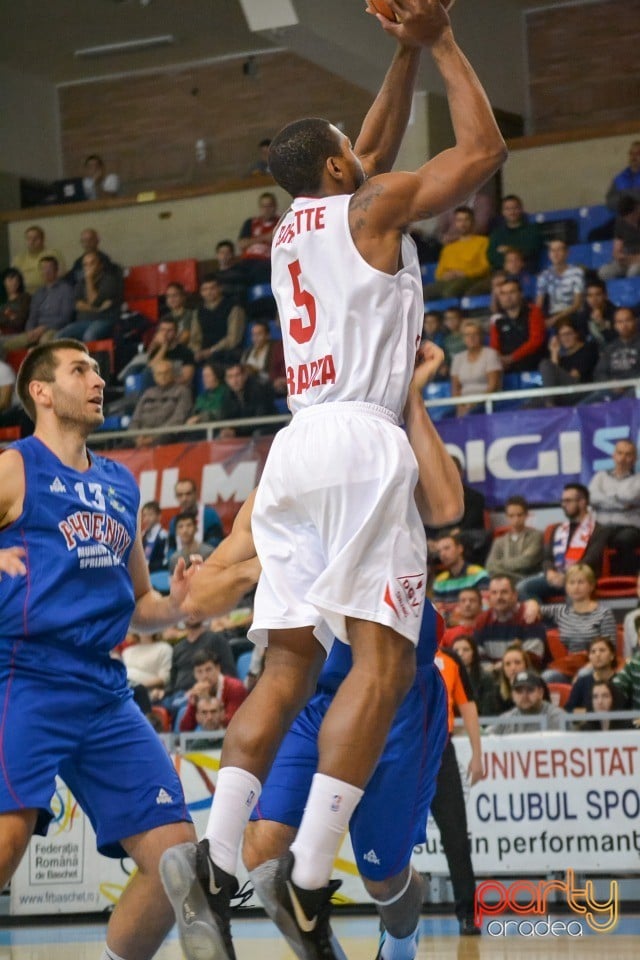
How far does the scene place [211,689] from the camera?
10.7 metres

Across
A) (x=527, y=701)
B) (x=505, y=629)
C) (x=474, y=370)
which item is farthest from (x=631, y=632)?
(x=474, y=370)

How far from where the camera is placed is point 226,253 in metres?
16.5

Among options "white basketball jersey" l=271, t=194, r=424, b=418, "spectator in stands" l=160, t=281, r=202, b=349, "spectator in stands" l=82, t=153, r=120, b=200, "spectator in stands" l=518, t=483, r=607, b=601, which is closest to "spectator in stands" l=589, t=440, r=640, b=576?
"spectator in stands" l=518, t=483, r=607, b=601

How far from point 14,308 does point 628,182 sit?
24.1 feet

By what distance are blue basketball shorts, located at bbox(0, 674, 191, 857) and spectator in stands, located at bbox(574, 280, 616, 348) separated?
9362 mm

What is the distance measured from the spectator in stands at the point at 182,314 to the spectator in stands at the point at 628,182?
462 centimetres

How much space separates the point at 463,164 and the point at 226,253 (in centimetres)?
1265

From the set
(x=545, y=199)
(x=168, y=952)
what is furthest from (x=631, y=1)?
(x=168, y=952)

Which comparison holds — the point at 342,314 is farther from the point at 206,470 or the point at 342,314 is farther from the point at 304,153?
the point at 206,470

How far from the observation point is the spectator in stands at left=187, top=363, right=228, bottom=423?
1434cm

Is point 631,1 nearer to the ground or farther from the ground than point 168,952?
farther from the ground

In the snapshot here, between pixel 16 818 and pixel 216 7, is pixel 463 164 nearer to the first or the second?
pixel 16 818

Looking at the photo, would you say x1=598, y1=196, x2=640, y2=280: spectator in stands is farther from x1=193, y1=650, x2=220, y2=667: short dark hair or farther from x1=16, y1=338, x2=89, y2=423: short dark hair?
x1=16, y1=338, x2=89, y2=423: short dark hair

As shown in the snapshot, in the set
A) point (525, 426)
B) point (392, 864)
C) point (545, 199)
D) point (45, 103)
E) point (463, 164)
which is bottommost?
point (392, 864)
